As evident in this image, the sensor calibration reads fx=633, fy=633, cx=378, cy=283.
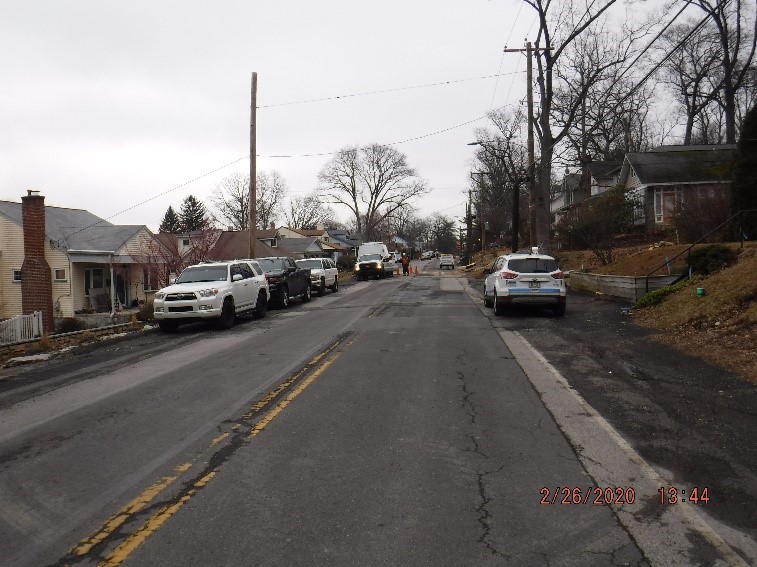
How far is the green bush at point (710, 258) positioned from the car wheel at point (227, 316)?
12361 mm

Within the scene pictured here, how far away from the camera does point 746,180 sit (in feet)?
70.4

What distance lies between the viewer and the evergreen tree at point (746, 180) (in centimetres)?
2062

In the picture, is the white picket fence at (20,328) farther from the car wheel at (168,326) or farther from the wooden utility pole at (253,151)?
the wooden utility pole at (253,151)

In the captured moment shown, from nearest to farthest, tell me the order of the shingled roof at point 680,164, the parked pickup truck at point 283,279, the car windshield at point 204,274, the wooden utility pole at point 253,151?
the car windshield at point 204,274
the parked pickup truck at point 283,279
the wooden utility pole at point 253,151
the shingled roof at point 680,164

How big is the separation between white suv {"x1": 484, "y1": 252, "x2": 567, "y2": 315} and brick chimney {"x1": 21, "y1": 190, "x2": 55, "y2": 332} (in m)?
20.8

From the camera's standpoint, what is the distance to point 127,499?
15.4ft

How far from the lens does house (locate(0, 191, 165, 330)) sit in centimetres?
Answer: 2859

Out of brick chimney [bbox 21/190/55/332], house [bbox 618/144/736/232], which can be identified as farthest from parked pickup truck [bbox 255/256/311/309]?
house [bbox 618/144/736/232]

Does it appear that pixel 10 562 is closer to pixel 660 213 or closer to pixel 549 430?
pixel 549 430

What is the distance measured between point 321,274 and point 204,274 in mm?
11475

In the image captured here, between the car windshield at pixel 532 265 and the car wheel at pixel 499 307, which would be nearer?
the car windshield at pixel 532 265

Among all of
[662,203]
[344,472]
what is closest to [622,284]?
[344,472]

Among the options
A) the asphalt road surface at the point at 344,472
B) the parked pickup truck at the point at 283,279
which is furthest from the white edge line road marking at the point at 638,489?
the parked pickup truck at the point at 283,279
